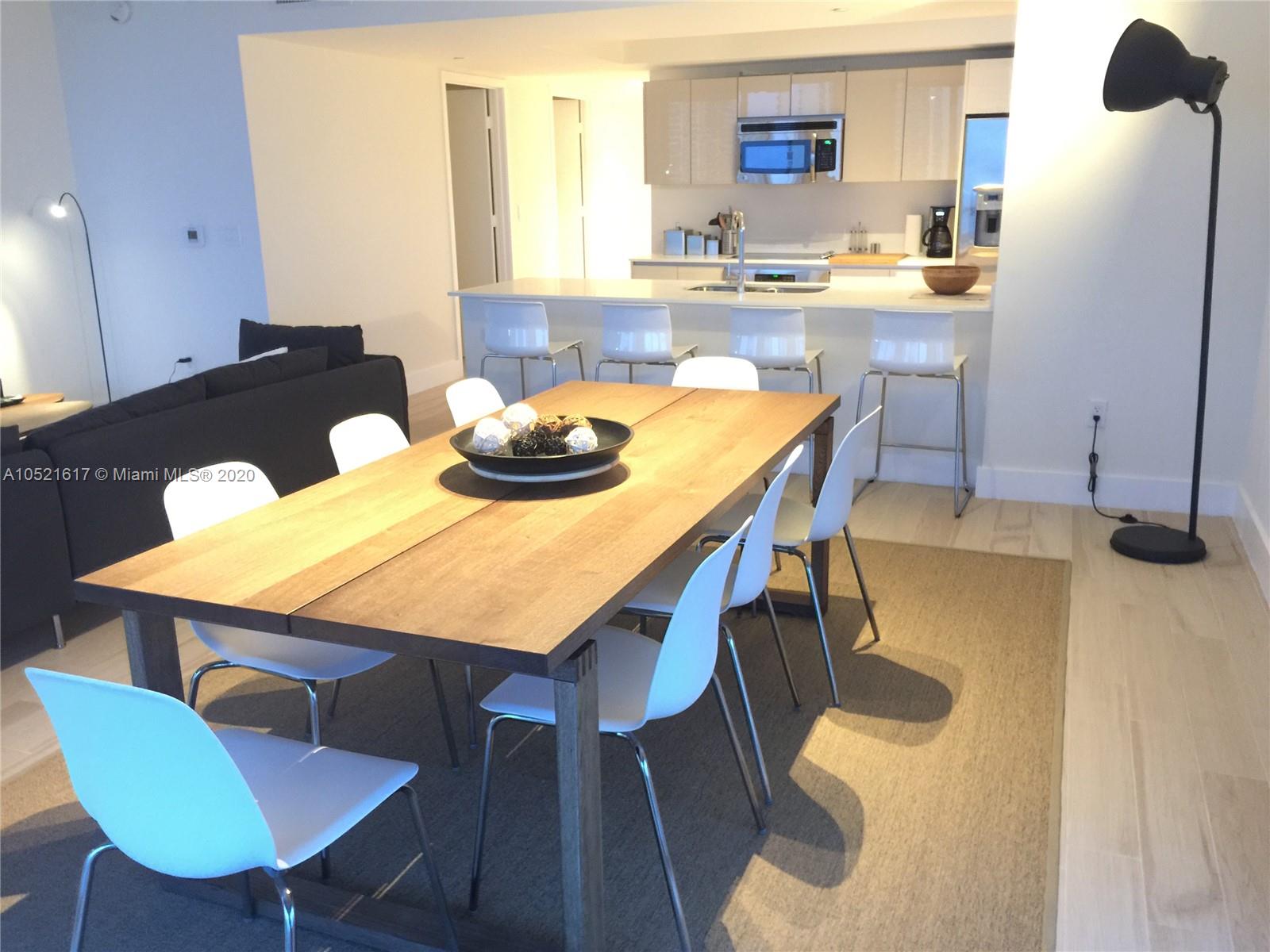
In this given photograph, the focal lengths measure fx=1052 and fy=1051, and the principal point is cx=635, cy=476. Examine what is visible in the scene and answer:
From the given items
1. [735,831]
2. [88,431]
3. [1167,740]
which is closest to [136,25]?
[88,431]

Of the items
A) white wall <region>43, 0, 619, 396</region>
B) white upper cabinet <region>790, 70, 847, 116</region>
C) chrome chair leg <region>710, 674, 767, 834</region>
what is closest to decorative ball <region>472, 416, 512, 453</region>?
chrome chair leg <region>710, 674, 767, 834</region>

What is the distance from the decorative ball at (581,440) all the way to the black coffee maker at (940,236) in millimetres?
5831

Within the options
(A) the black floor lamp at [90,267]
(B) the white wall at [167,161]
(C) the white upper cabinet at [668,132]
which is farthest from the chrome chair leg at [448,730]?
(C) the white upper cabinet at [668,132]

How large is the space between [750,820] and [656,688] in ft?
2.26

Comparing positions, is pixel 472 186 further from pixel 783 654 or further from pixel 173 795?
pixel 173 795

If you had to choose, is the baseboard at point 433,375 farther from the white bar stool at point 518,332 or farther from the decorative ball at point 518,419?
the decorative ball at point 518,419

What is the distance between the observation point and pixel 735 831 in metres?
2.41

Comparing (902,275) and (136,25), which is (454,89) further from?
(902,275)

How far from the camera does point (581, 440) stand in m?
2.46

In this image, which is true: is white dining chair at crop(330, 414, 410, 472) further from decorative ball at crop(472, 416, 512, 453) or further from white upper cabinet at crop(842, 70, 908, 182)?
white upper cabinet at crop(842, 70, 908, 182)

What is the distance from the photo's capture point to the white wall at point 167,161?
5844mm

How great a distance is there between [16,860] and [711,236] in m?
7.09

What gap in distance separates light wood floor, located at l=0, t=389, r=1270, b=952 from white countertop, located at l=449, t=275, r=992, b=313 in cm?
108

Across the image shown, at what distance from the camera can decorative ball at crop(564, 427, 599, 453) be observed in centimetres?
245
